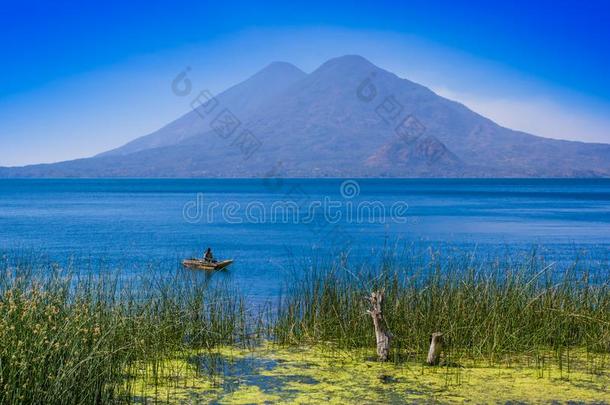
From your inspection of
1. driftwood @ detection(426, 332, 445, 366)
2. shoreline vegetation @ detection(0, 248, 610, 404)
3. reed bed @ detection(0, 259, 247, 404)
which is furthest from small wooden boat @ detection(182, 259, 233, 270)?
driftwood @ detection(426, 332, 445, 366)

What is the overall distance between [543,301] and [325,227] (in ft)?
116

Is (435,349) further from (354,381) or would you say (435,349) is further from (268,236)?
(268,236)

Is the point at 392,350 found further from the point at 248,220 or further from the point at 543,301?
the point at 248,220

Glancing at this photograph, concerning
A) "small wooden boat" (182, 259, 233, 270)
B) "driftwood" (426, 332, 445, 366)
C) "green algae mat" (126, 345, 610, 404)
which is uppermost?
"driftwood" (426, 332, 445, 366)

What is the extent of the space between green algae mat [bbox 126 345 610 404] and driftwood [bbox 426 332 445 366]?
0.10m

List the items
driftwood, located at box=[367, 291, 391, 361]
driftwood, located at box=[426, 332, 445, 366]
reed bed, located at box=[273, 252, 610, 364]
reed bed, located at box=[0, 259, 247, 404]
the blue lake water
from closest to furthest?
reed bed, located at box=[0, 259, 247, 404] < driftwood, located at box=[426, 332, 445, 366] < driftwood, located at box=[367, 291, 391, 361] < reed bed, located at box=[273, 252, 610, 364] < the blue lake water

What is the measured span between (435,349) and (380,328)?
0.68 m

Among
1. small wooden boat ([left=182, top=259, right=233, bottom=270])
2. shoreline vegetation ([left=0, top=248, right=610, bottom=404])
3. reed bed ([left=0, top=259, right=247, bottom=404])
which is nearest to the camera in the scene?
reed bed ([left=0, top=259, right=247, bottom=404])

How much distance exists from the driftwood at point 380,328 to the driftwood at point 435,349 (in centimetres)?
50

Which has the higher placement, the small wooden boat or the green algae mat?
the green algae mat

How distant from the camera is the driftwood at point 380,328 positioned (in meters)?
8.01

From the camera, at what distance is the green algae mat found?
22.6 ft

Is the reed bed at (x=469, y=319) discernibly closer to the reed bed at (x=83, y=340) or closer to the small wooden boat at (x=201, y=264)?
the reed bed at (x=83, y=340)

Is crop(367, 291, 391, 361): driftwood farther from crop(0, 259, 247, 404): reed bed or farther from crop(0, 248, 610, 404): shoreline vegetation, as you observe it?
crop(0, 259, 247, 404): reed bed
